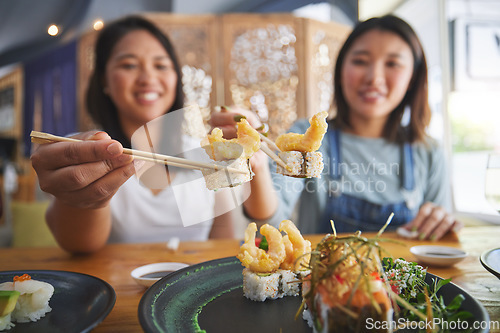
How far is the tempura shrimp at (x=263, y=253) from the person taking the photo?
0.92 meters

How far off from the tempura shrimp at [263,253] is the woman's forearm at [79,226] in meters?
0.69

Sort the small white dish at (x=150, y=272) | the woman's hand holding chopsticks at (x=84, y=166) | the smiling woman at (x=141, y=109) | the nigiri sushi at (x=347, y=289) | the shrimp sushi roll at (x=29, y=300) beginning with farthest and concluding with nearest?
1. the smiling woman at (x=141, y=109)
2. the small white dish at (x=150, y=272)
3. the woman's hand holding chopsticks at (x=84, y=166)
4. the shrimp sushi roll at (x=29, y=300)
5. the nigiri sushi at (x=347, y=289)

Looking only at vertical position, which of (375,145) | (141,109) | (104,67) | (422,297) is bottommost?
(422,297)

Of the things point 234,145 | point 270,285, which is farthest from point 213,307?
point 234,145

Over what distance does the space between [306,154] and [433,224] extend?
1061 millimetres

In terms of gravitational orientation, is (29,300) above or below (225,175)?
below

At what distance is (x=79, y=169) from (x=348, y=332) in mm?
748

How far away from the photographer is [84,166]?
0.91 metres

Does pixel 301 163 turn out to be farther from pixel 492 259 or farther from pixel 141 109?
pixel 141 109

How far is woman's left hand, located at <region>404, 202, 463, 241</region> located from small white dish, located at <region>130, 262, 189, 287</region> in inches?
46.2

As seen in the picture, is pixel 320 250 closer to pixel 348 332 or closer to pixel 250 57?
pixel 348 332

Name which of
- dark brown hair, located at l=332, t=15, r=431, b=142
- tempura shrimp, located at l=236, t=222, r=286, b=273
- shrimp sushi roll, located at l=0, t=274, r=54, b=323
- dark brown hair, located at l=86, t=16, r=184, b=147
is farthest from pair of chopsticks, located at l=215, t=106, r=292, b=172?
dark brown hair, located at l=332, t=15, r=431, b=142

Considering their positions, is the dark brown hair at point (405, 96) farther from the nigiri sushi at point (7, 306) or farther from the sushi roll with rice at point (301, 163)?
the nigiri sushi at point (7, 306)

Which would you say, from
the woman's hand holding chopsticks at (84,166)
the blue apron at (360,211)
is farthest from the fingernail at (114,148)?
the blue apron at (360,211)
